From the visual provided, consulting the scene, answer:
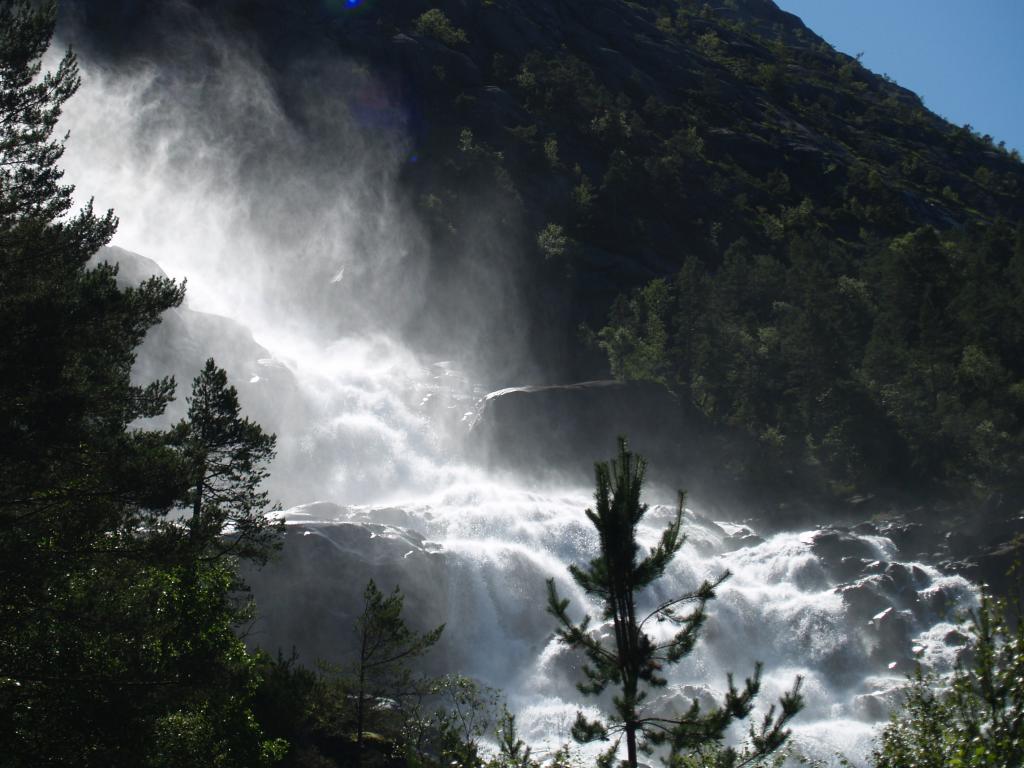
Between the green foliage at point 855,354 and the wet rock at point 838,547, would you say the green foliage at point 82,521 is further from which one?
the green foliage at point 855,354

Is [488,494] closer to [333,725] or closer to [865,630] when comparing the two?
[865,630]

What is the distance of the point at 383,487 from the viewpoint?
62.1 m

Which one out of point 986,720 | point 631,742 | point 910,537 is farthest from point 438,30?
point 986,720

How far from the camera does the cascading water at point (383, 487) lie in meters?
37.1

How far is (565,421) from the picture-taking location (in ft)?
209

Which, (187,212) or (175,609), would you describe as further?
(187,212)

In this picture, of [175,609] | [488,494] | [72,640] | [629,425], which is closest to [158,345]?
[488,494]

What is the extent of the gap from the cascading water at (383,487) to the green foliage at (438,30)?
19190 mm

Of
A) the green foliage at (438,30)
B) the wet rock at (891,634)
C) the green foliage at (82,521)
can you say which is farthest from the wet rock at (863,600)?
the green foliage at (438,30)

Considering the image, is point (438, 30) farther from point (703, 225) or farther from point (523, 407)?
point (523, 407)

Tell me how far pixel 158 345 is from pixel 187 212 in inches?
1363

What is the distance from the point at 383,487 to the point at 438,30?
226 feet

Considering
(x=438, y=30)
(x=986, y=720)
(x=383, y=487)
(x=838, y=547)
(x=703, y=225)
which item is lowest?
(x=986, y=720)

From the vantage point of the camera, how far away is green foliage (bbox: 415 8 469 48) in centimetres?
10775
